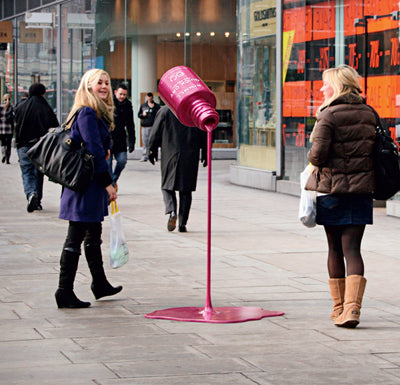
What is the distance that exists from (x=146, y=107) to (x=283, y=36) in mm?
8943

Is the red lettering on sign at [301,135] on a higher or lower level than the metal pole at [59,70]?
lower

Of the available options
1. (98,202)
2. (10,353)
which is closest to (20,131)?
(98,202)

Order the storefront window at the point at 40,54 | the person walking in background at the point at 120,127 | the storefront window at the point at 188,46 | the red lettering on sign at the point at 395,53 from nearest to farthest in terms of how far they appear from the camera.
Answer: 1. the red lettering on sign at the point at 395,53
2. the person walking in background at the point at 120,127
3. the storefront window at the point at 188,46
4. the storefront window at the point at 40,54

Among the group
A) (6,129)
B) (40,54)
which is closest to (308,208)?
(6,129)

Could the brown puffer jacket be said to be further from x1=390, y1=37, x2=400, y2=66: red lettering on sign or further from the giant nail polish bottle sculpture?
x1=390, y1=37, x2=400, y2=66: red lettering on sign

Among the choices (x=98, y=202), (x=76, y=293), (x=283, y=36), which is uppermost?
(x=283, y=36)

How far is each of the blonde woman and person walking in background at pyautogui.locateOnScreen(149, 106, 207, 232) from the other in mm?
4195

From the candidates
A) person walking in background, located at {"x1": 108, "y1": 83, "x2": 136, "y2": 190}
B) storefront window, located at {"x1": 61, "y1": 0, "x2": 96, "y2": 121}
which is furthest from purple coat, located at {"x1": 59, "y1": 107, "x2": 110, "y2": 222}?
storefront window, located at {"x1": 61, "y1": 0, "x2": 96, "y2": 121}

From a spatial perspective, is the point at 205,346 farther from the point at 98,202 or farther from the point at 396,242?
the point at 396,242

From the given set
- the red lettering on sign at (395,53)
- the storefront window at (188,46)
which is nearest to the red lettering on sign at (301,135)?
the red lettering on sign at (395,53)

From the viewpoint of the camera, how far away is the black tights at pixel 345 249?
6.29 metres

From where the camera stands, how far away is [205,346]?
18.4ft

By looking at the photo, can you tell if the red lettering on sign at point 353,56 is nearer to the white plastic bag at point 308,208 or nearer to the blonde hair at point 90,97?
the blonde hair at point 90,97

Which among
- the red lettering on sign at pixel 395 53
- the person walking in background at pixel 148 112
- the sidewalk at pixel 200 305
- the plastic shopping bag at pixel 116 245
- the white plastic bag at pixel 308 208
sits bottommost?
the sidewalk at pixel 200 305
